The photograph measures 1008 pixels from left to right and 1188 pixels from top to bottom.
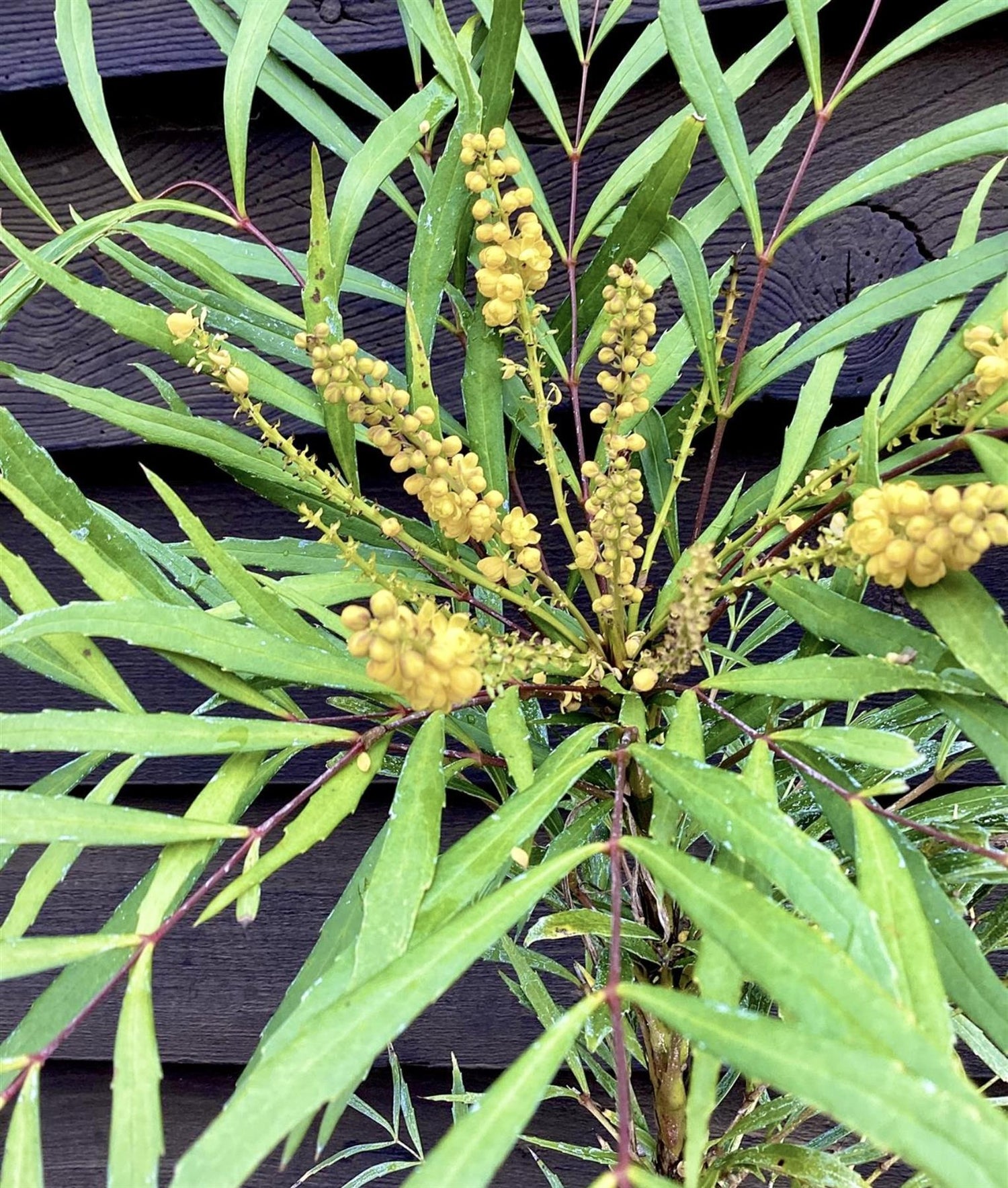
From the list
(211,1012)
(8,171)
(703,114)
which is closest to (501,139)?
(703,114)

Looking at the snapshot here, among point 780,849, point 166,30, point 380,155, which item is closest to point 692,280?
point 380,155

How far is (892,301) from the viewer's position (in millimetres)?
372

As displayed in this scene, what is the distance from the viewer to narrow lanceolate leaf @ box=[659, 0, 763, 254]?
36cm

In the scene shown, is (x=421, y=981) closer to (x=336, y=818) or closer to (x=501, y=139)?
(x=336, y=818)

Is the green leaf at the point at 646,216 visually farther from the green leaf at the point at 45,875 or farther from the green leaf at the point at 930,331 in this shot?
the green leaf at the point at 45,875

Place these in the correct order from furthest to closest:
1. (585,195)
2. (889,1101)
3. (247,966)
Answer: (247,966) < (585,195) < (889,1101)

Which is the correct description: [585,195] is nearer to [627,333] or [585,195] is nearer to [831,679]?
[627,333]

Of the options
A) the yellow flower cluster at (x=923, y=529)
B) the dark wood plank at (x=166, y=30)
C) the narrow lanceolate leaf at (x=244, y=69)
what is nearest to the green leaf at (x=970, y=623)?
the yellow flower cluster at (x=923, y=529)

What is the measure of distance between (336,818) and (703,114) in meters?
0.34

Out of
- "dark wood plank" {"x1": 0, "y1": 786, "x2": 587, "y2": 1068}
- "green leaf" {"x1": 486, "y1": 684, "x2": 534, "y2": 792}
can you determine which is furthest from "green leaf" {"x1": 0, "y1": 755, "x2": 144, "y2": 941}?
"dark wood plank" {"x1": 0, "y1": 786, "x2": 587, "y2": 1068}

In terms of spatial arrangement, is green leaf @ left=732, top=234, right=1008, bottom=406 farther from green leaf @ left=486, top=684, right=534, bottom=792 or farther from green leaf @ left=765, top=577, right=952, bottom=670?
green leaf @ left=486, top=684, right=534, bottom=792

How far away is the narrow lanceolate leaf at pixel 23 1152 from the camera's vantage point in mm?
241

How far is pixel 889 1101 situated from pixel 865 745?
119mm

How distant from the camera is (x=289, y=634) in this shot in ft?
1.08
